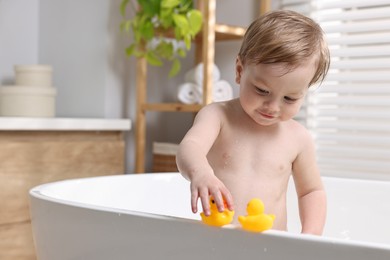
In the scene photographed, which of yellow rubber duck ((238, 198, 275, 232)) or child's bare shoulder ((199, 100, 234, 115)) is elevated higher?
child's bare shoulder ((199, 100, 234, 115))

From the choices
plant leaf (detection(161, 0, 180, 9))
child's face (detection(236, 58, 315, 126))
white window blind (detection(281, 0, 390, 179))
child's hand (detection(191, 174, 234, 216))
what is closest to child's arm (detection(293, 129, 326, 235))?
child's face (detection(236, 58, 315, 126))

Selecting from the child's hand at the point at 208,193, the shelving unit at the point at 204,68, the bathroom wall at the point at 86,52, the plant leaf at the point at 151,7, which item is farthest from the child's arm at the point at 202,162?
the bathroom wall at the point at 86,52

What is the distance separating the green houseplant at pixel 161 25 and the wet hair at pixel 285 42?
99cm

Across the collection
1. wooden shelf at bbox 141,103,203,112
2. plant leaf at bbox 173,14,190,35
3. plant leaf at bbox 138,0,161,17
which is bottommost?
wooden shelf at bbox 141,103,203,112

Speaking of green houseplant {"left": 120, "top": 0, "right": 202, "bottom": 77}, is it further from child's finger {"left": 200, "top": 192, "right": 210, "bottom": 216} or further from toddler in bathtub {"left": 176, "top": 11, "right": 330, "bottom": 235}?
child's finger {"left": 200, "top": 192, "right": 210, "bottom": 216}

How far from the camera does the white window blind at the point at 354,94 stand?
72.7 inches

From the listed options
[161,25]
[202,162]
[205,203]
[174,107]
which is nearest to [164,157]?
[174,107]

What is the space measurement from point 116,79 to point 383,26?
3.24ft

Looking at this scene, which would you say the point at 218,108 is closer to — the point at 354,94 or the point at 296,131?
the point at 296,131

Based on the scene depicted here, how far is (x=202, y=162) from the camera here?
86 centimetres

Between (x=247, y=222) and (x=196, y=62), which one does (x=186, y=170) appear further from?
(x=196, y=62)

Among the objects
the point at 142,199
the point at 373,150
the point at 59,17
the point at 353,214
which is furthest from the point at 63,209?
the point at 59,17

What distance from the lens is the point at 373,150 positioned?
6.08ft

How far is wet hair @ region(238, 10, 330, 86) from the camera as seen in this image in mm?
954
